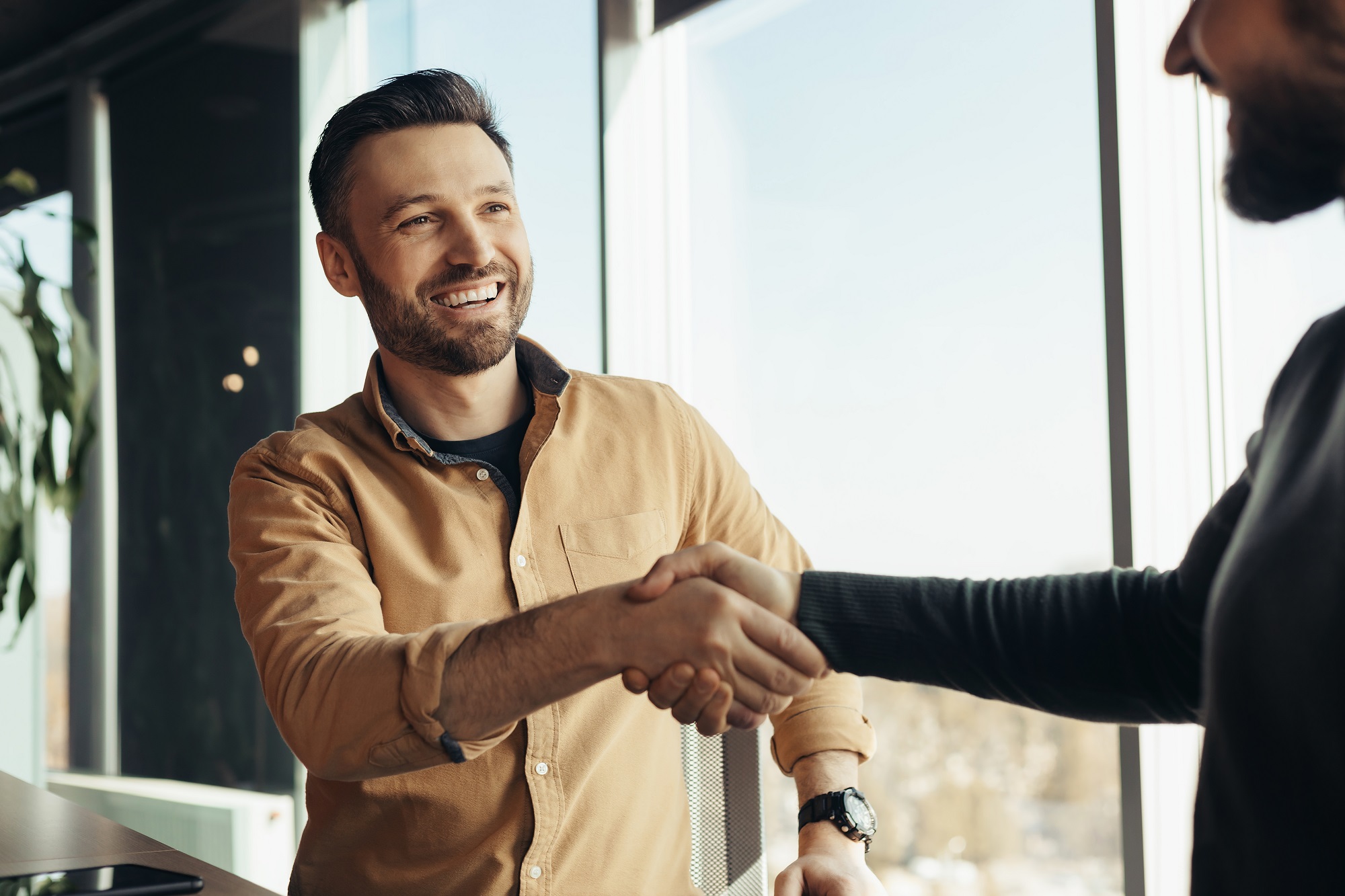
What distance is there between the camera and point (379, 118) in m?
1.81

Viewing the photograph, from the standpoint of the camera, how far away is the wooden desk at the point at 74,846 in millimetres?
1423

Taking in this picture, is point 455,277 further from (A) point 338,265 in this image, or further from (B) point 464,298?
(A) point 338,265

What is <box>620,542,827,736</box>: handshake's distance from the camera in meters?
1.38

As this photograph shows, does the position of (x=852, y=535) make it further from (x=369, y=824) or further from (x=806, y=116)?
(x=369, y=824)

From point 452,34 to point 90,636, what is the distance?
9.19 ft

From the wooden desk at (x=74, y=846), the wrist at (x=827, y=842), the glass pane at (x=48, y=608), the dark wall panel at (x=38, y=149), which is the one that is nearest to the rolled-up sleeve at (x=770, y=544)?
the wrist at (x=827, y=842)

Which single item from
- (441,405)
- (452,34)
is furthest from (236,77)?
(441,405)

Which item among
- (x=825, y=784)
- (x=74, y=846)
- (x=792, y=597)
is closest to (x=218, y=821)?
(x=74, y=846)

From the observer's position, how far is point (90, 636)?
14.8 ft

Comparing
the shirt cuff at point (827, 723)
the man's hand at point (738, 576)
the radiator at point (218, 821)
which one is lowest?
the radiator at point (218, 821)

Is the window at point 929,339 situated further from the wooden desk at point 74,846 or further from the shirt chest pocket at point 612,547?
the wooden desk at point 74,846

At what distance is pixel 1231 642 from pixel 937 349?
144cm

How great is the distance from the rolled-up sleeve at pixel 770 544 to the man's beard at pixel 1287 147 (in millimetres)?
884

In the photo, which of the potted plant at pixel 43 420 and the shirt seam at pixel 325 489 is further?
the potted plant at pixel 43 420
